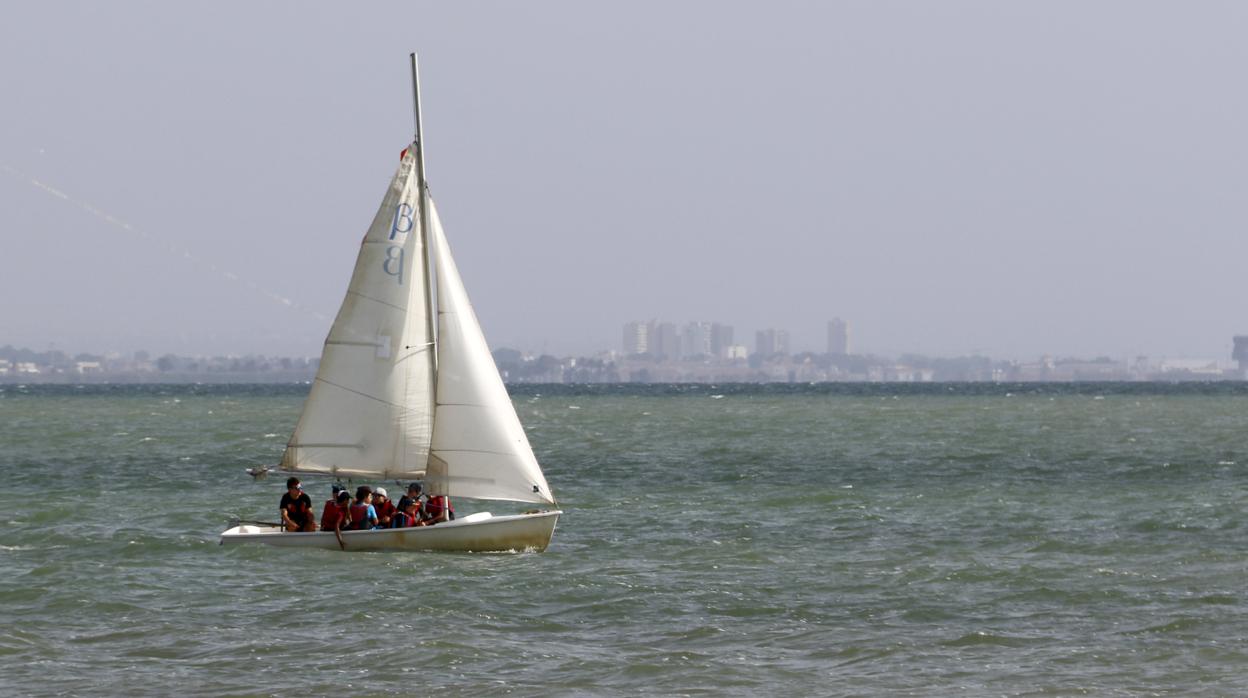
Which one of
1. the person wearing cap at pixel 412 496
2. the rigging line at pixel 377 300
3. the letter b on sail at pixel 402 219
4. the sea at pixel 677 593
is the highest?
the letter b on sail at pixel 402 219

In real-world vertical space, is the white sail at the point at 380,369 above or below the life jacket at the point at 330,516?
above

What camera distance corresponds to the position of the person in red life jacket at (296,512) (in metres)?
35.2

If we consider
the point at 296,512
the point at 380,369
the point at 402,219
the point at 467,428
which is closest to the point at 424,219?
the point at 402,219

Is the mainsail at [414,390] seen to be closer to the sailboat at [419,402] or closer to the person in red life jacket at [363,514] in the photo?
the sailboat at [419,402]

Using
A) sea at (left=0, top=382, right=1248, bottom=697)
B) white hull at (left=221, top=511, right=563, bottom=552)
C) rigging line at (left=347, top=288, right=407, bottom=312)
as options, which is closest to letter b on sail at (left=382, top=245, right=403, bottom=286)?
rigging line at (left=347, top=288, right=407, bottom=312)

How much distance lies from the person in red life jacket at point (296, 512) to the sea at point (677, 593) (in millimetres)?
629

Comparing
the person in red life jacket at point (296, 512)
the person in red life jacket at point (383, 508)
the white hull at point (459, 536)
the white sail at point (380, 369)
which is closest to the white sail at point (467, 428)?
the white sail at point (380, 369)

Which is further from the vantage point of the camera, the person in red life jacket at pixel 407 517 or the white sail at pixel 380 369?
the person in red life jacket at pixel 407 517

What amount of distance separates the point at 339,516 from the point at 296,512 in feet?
4.67

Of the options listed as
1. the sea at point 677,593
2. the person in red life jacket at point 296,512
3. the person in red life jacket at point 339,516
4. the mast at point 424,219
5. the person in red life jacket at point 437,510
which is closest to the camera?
the sea at point 677,593

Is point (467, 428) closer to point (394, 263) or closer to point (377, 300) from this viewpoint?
point (377, 300)

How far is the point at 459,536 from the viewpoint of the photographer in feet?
111

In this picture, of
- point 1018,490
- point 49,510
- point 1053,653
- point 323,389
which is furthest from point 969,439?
point 1053,653

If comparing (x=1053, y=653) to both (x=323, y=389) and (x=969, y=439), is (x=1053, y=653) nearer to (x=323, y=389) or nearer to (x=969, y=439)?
(x=323, y=389)
